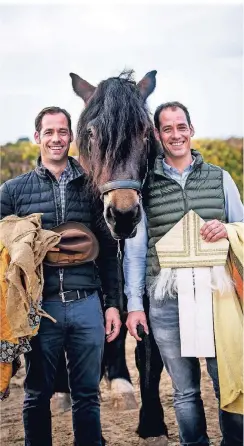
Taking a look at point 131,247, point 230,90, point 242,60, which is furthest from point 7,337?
point 230,90

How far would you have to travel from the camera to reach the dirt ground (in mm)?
3861

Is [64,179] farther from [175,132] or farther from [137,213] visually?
[175,132]

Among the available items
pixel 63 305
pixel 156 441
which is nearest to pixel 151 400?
pixel 156 441

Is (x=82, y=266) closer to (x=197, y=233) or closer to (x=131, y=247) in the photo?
(x=131, y=247)

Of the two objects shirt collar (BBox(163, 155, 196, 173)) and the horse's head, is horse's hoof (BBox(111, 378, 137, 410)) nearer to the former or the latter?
the horse's head

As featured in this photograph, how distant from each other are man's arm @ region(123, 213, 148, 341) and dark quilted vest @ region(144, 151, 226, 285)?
0.06 metres

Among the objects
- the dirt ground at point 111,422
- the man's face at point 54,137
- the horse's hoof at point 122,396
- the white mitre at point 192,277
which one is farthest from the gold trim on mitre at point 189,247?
the horse's hoof at point 122,396

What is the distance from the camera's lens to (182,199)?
3027 millimetres

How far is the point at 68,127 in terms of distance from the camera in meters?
3.24

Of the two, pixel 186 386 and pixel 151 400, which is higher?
pixel 186 386

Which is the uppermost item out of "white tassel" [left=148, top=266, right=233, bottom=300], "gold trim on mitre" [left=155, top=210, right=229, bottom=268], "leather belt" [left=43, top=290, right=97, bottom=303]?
"gold trim on mitre" [left=155, top=210, right=229, bottom=268]

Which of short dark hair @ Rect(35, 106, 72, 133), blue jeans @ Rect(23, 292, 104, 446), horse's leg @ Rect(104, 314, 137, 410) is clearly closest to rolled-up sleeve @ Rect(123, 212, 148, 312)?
blue jeans @ Rect(23, 292, 104, 446)

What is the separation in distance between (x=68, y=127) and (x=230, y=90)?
1.50 m

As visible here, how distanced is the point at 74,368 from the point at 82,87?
1651 mm
